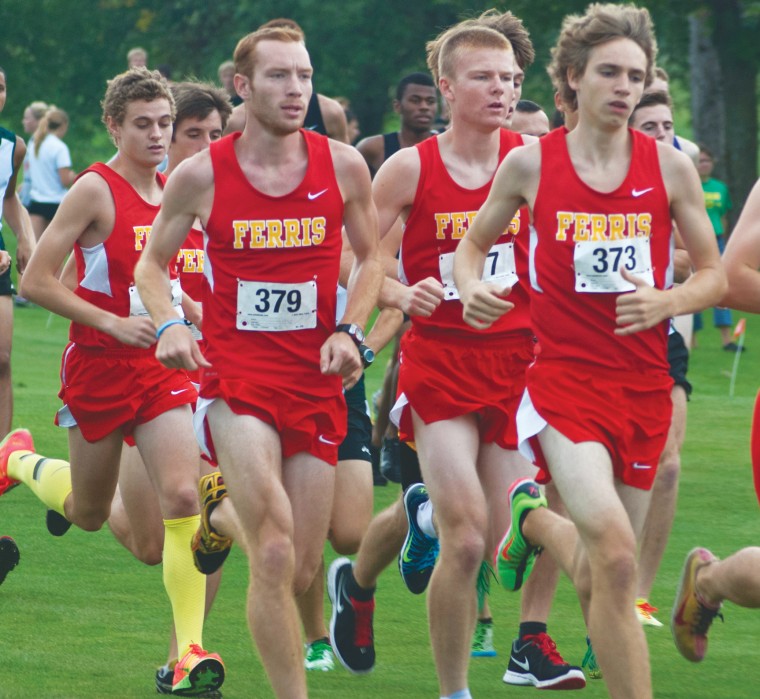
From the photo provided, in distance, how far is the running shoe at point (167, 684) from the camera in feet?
20.7

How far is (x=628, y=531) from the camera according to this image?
205 inches

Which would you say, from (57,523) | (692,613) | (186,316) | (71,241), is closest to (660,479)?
(692,613)

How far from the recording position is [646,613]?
7594mm

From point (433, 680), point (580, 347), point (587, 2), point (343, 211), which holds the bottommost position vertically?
point (433, 680)

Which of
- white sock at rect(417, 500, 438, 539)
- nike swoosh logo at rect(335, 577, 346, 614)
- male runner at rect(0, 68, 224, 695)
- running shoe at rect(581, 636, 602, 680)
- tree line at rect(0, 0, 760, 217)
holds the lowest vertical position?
running shoe at rect(581, 636, 602, 680)

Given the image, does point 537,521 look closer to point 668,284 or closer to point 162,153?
point 668,284

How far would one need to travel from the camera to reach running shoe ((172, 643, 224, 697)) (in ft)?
20.4

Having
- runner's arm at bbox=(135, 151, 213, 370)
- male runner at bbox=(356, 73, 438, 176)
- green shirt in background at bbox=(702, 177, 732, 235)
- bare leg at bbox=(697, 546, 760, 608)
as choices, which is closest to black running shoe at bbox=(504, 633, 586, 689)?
bare leg at bbox=(697, 546, 760, 608)

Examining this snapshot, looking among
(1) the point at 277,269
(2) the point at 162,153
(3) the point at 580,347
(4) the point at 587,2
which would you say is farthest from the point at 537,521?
(4) the point at 587,2

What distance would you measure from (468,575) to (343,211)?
52.2 inches

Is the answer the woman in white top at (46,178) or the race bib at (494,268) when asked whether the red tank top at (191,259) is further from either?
the woman in white top at (46,178)

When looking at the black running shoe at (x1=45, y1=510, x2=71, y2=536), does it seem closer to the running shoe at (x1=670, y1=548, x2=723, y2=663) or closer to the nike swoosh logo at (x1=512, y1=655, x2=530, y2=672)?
the nike swoosh logo at (x1=512, y1=655, x2=530, y2=672)

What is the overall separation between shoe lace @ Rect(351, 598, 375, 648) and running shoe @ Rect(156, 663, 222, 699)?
27.6 inches

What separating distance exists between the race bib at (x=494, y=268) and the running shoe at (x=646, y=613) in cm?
179
